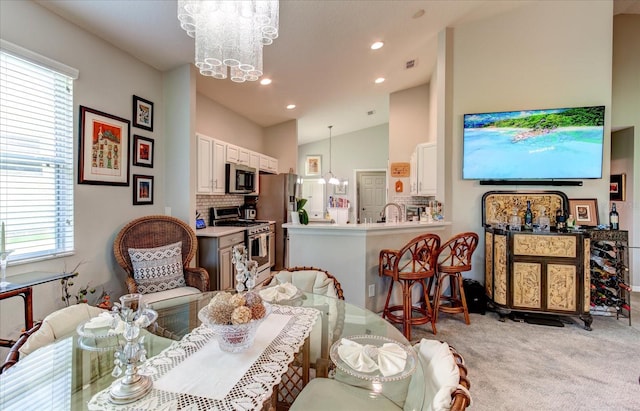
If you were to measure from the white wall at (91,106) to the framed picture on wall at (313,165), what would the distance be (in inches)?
226

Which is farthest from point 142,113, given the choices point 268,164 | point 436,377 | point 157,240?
point 436,377

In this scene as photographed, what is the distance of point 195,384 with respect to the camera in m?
1.02

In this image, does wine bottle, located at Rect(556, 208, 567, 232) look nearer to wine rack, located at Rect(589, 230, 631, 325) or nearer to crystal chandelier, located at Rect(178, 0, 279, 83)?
wine rack, located at Rect(589, 230, 631, 325)

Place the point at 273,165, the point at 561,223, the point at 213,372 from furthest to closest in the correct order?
the point at 273,165 < the point at 561,223 < the point at 213,372

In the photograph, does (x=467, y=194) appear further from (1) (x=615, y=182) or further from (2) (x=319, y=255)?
(1) (x=615, y=182)

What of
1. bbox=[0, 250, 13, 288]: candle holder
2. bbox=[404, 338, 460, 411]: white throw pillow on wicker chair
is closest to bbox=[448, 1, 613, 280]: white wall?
bbox=[404, 338, 460, 411]: white throw pillow on wicker chair

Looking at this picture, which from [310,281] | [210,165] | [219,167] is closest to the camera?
[310,281]

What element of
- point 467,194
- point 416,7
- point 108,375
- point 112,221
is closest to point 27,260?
point 112,221

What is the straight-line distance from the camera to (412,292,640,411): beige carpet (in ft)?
6.60

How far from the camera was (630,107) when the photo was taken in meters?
4.32

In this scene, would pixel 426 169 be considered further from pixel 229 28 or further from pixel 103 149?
pixel 103 149

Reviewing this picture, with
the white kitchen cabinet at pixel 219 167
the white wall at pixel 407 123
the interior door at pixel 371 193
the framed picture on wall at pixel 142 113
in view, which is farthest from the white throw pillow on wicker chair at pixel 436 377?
the interior door at pixel 371 193

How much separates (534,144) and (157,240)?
180 inches

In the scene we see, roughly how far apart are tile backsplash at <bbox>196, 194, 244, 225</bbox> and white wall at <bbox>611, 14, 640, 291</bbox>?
6164 millimetres
